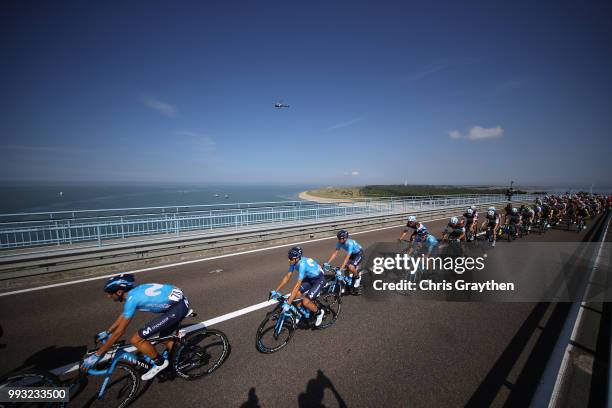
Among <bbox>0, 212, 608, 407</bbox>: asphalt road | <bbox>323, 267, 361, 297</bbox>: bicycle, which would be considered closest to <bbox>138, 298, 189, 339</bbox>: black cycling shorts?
<bbox>0, 212, 608, 407</bbox>: asphalt road

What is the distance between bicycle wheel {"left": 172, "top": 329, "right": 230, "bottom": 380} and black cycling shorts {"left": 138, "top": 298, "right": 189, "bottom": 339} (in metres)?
0.29

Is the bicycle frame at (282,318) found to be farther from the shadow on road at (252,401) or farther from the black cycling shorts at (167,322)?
the black cycling shorts at (167,322)

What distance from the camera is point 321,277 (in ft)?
15.8

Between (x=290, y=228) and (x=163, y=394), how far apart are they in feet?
30.2

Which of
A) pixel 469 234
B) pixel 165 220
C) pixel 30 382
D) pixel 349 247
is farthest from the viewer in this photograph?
pixel 469 234

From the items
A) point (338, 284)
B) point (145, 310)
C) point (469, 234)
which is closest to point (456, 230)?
point (469, 234)

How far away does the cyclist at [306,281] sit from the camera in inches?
166

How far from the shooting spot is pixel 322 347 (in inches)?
164

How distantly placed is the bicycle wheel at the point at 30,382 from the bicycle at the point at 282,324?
2.48 metres

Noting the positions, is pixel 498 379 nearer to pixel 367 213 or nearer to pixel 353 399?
pixel 353 399

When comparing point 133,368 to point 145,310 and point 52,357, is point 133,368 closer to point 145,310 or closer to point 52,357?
point 145,310

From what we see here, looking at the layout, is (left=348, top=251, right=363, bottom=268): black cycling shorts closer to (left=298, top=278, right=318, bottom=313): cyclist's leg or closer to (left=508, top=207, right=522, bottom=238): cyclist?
(left=298, top=278, right=318, bottom=313): cyclist's leg

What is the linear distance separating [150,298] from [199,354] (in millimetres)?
1242

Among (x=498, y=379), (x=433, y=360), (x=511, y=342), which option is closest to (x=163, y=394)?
(x=433, y=360)
